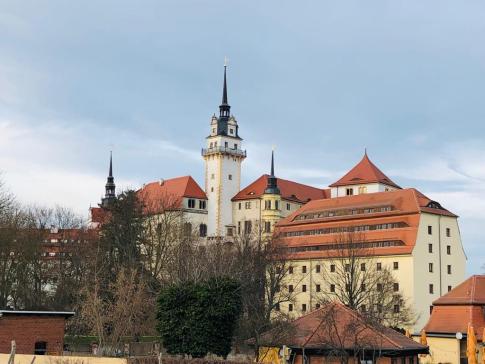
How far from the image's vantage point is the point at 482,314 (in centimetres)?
4584

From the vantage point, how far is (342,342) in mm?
34688

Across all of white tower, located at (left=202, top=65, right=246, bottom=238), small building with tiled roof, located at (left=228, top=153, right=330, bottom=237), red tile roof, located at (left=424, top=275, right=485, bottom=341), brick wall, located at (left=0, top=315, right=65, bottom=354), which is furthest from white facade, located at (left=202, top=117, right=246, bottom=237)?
brick wall, located at (left=0, top=315, right=65, bottom=354)

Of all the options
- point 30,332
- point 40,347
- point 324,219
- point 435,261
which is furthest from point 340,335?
point 324,219

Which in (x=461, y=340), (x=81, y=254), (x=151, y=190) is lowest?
(x=461, y=340)

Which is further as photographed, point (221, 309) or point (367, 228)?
point (367, 228)

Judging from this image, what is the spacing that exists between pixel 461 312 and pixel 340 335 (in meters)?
13.5

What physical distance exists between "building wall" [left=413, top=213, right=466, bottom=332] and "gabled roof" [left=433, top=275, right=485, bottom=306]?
3102 centimetres

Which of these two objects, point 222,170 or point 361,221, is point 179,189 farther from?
point 361,221

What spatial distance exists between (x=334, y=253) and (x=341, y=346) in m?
52.3

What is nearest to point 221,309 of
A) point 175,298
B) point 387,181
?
point 175,298

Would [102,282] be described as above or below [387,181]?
below

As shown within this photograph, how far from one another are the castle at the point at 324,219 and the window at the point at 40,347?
40.6 m

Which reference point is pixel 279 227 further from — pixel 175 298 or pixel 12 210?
pixel 175 298

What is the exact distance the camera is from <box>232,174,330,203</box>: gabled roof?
11812cm
